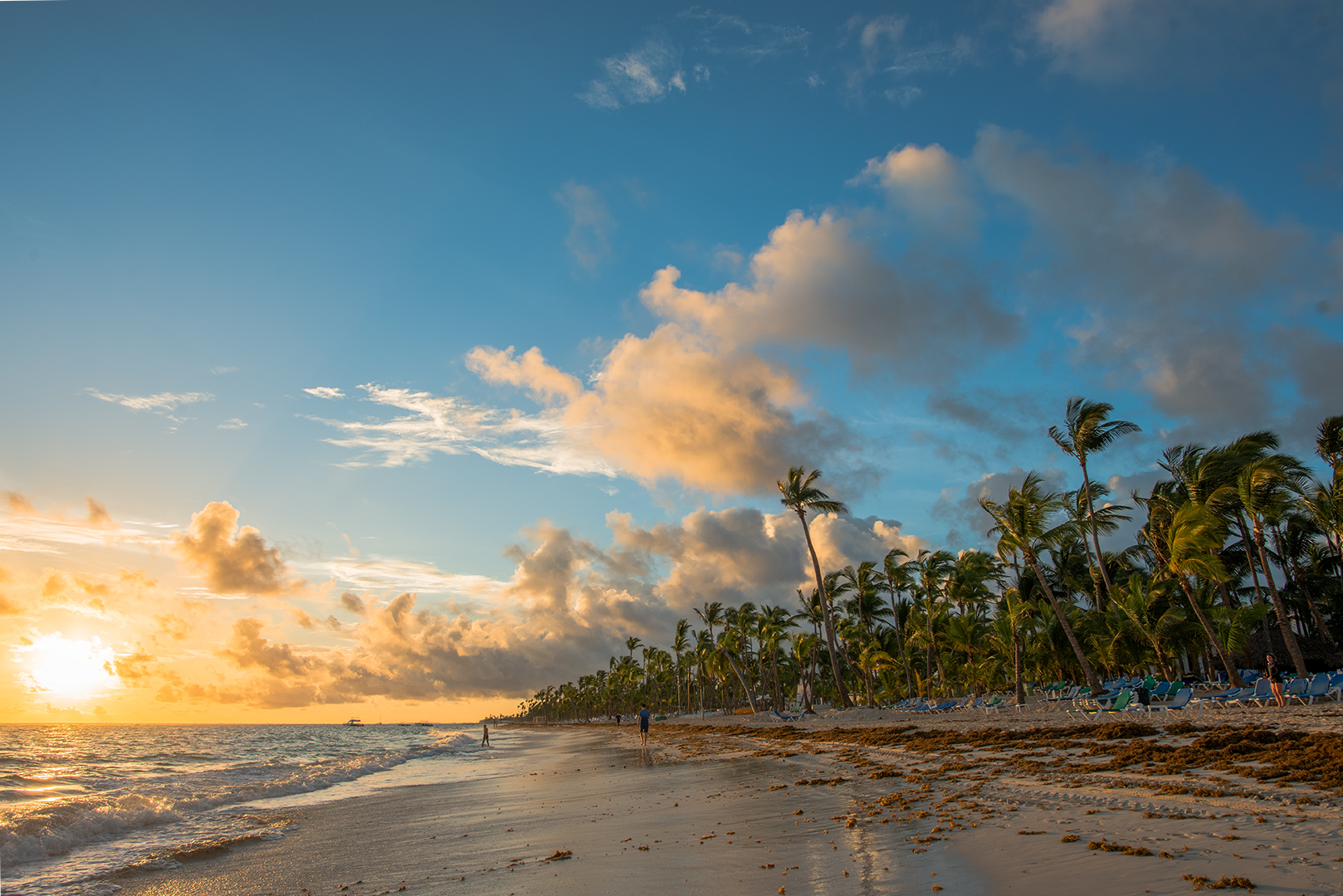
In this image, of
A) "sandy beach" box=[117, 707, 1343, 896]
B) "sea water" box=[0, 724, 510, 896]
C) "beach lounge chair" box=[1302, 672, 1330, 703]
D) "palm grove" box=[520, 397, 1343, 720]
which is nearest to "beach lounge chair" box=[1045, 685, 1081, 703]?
"palm grove" box=[520, 397, 1343, 720]

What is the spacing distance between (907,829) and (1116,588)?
31.3 m

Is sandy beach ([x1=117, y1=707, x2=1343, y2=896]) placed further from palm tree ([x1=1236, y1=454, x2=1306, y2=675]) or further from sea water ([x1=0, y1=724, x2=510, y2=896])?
palm tree ([x1=1236, y1=454, x2=1306, y2=675])

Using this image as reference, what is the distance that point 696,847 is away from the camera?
8.91m

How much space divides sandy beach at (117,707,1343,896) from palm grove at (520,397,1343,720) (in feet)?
36.0

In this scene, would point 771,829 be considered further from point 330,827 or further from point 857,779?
point 330,827

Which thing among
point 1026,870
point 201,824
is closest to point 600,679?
point 201,824

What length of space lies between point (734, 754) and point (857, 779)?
38.6 feet

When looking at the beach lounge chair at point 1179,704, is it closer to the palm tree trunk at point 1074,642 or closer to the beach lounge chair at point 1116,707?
the beach lounge chair at point 1116,707

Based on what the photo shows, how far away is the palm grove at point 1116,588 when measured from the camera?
86.6 feet

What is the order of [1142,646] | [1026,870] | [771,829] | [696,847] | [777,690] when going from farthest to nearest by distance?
[777,690], [1142,646], [771,829], [696,847], [1026,870]

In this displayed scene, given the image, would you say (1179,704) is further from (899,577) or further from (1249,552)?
(899,577)

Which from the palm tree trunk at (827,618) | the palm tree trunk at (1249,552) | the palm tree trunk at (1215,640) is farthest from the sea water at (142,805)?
the palm tree trunk at (1249,552)

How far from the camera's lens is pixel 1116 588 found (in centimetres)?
3362

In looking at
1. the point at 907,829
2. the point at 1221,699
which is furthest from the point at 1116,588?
the point at 907,829
